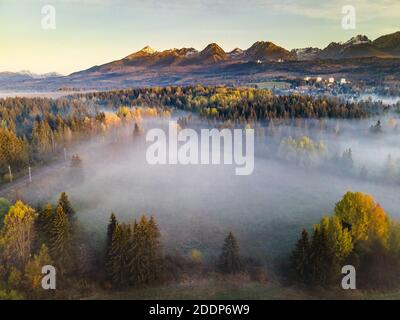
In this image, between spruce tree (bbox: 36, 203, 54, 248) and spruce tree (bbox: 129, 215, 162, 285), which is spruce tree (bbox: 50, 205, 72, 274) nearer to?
spruce tree (bbox: 36, 203, 54, 248)

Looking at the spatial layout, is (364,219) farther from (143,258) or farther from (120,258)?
(120,258)

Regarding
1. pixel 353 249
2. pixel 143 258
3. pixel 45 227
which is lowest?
pixel 353 249

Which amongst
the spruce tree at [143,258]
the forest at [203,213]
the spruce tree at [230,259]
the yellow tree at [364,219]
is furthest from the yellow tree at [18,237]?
the yellow tree at [364,219]

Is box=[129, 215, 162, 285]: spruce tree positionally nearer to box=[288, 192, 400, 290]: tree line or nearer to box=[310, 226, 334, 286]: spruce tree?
box=[288, 192, 400, 290]: tree line

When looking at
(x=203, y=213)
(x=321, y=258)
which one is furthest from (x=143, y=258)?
(x=203, y=213)

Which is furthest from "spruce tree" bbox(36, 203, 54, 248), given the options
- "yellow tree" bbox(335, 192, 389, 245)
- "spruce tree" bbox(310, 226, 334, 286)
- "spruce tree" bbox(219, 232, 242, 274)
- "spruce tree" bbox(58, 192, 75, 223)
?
"yellow tree" bbox(335, 192, 389, 245)

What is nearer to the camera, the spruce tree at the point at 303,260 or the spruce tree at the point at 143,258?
the spruce tree at the point at 143,258

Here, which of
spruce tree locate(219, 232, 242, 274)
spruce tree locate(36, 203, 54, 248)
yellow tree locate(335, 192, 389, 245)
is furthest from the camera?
spruce tree locate(219, 232, 242, 274)

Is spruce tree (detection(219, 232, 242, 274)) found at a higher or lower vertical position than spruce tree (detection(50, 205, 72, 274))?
lower

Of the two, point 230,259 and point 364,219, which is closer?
point 364,219

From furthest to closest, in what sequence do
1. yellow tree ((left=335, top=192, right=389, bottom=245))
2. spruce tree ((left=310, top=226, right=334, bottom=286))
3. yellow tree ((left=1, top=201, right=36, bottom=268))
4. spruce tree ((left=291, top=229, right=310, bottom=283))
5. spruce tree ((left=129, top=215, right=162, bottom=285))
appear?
yellow tree ((left=335, top=192, right=389, bottom=245)) < spruce tree ((left=291, top=229, right=310, bottom=283)) < spruce tree ((left=129, top=215, right=162, bottom=285)) < yellow tree ((left=1, top=201, right=36, bottom=268)) < spruce tree ((left=310, top=226, right=334, bottom=286))

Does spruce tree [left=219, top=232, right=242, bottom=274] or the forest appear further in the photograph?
spruce tree [left=219, top=232, right=242, bottom=274]

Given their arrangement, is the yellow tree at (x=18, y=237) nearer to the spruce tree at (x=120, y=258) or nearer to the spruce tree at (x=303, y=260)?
the spruce tree at (x=120, y=258)
